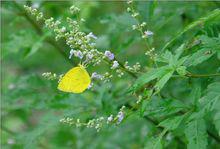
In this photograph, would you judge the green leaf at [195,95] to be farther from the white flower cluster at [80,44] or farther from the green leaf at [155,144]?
the white flower cluster at [80,44]

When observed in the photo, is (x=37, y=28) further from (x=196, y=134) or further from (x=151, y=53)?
(x=196, y=134)

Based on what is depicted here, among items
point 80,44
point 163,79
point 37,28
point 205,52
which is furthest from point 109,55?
point 37,28

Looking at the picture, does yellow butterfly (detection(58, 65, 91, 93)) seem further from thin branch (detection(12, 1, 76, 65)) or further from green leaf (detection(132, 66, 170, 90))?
thin branch (detection(12, 1, 76, 65))

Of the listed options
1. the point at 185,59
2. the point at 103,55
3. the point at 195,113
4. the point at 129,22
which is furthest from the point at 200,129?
the point at 129,22

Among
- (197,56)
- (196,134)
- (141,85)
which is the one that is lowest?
(196,134)

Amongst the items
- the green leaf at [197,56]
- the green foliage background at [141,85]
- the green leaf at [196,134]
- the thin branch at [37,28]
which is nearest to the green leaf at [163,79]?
the green foliage background at [141,85]

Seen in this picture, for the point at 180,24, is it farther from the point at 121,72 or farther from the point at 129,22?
the point at 121,72
